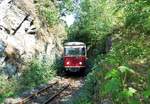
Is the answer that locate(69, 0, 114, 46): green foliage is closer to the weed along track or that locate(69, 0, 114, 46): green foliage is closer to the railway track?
the weed along track

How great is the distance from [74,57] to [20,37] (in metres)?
5.29

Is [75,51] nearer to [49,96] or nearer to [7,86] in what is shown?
[7,86]

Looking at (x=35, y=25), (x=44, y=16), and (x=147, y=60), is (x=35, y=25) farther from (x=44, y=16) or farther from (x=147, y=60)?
(x=147, y=60)

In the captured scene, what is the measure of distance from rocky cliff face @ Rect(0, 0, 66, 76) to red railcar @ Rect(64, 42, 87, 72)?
1.37 metres

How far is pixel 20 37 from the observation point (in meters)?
24.3

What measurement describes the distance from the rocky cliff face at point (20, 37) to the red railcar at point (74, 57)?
1.37 meters

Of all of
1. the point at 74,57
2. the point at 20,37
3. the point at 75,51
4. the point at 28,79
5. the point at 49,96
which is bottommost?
the point at 49,96

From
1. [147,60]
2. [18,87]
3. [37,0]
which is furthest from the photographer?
[37,0]

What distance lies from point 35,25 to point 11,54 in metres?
6.11

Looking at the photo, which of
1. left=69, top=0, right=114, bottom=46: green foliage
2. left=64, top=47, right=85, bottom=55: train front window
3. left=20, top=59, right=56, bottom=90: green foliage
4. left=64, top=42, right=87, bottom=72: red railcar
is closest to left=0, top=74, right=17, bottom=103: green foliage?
left=20, top=59, right=56, bottom=90: green foliage

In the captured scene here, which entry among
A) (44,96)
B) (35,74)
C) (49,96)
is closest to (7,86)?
(44,96)

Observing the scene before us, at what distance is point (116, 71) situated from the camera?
12.3 ft

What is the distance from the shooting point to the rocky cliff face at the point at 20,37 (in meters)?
21.5

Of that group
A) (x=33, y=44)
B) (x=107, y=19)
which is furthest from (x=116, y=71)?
(x=107, y=19)
